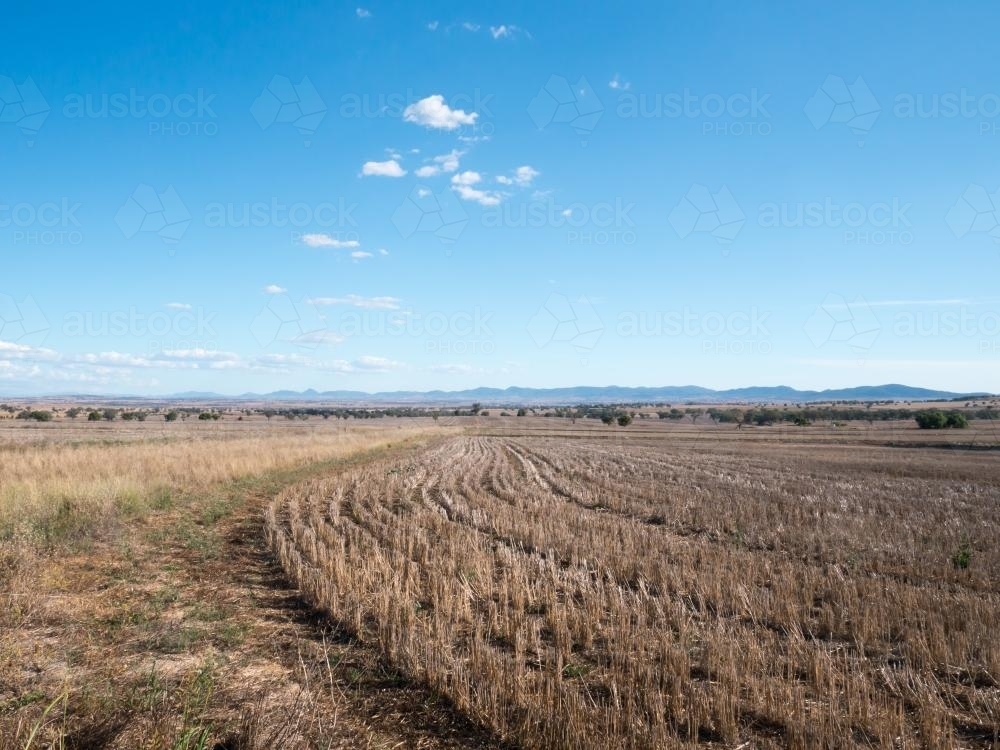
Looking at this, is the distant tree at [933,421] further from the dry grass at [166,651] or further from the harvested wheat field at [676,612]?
the dry grass at [166,651]

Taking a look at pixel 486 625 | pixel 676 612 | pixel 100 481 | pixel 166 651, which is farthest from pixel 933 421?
pixel 166 651

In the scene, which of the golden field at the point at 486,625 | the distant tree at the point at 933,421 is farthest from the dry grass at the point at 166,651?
the distant tree at the point at 933,421

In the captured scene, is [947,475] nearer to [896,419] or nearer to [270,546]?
[270,546]

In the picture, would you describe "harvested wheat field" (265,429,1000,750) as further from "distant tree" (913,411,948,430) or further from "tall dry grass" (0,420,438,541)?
"distant tree" (913,411,948,430)

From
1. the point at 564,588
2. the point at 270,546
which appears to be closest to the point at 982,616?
the point at 564,588

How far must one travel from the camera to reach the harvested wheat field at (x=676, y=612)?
5.40m

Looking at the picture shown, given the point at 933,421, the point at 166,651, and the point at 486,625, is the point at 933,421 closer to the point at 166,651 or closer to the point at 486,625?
the point at 486,625

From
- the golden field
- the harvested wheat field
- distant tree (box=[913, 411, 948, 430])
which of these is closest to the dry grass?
the golden field

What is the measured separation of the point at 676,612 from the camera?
8.15 metres

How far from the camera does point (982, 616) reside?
810 cm

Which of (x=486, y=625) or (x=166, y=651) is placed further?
(x=486, y=625)

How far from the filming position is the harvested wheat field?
213 inches

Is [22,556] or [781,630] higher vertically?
[22,556]

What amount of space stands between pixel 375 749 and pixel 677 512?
13364 mm
